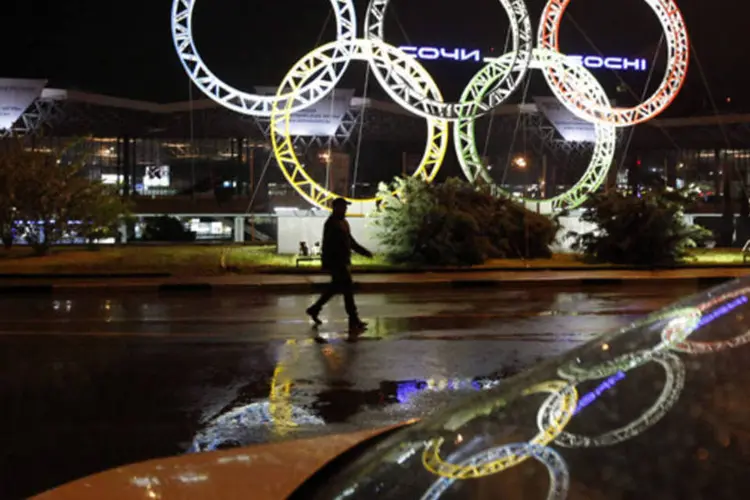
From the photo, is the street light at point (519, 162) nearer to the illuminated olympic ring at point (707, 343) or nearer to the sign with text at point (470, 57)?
the sign with text at point (470, 57)

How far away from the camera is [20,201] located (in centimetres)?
2214

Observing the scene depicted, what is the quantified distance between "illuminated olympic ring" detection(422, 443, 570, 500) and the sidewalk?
50.5 feet

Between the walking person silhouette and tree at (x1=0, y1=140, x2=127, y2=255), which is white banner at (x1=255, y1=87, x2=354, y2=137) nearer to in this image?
tree at (x1=0, y1=140, x2=127, y2=255)

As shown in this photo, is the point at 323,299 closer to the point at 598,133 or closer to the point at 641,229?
the point at 641,229

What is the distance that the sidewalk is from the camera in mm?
17250

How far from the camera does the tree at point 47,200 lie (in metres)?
22.1

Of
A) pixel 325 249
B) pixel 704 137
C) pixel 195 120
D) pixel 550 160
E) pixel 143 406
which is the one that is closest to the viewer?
pixel 143 406

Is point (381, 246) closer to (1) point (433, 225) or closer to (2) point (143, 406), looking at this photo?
(1) point (433, 225)

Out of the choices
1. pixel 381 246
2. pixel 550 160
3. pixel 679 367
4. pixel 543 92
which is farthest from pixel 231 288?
pixel 550 160

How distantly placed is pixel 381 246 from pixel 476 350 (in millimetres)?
12786

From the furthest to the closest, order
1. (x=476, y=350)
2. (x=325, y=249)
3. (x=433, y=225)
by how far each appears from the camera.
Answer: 1. (x=433, y=225)
2. (x=325, y=249)
3. (x=476, y=350)

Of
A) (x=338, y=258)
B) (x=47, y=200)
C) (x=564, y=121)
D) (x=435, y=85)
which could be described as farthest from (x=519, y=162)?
(x=338, y=258)

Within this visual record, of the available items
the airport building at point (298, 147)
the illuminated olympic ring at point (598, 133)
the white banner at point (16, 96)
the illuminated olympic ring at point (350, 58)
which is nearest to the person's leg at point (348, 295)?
the illuminated olympic ring at point (350, 58)

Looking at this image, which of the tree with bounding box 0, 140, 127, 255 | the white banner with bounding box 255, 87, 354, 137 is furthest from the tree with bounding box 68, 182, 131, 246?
the white banner with bounding box 255, 87, 354, 137
